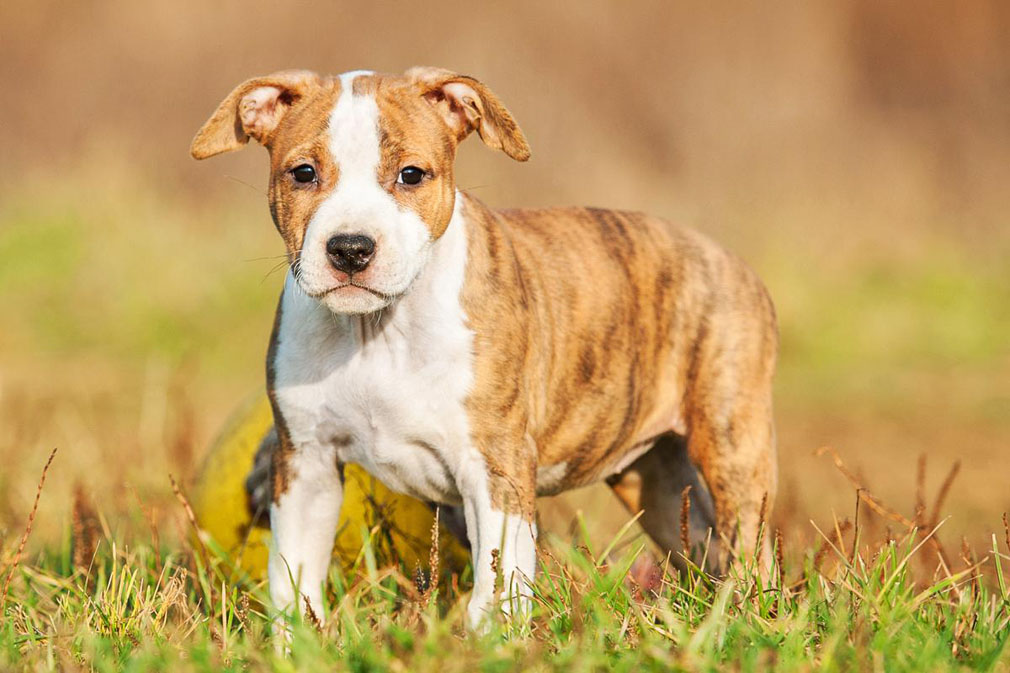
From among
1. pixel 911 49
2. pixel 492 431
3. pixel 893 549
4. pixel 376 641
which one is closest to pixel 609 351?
pixel 492 431

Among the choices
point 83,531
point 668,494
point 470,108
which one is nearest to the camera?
point 470,108

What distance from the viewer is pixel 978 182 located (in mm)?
14445

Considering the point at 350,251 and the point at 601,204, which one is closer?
the point at 350,251

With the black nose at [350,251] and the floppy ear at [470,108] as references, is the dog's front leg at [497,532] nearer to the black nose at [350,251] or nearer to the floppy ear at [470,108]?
the black nose at [350,251]

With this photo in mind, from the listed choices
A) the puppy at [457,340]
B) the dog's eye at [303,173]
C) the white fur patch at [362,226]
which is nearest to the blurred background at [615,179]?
the puppy at [457,340]

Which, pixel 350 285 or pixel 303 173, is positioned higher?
pixel 303 173

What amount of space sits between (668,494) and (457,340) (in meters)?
1.73

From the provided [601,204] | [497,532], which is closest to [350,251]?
[497,532]

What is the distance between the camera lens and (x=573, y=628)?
356cm

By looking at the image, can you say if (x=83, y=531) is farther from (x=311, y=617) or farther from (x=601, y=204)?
(x=601, y=204)

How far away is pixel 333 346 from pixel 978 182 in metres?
11.9

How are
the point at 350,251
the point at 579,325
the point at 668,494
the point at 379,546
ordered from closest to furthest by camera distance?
the point at 350,251
the point at 579,325
the point at 379,546
the point at 668,494

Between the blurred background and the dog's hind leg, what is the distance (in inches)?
101

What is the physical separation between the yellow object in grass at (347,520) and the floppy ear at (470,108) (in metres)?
1.44
